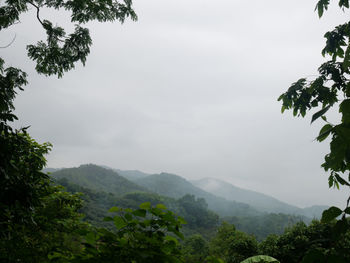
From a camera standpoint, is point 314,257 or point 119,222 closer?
point 314,257

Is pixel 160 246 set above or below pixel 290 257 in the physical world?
above

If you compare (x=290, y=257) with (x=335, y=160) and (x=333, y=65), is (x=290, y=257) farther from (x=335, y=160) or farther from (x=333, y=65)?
(x=335, y=160)

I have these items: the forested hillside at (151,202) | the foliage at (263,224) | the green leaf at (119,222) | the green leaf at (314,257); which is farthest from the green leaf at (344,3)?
the foliage at (263,224)

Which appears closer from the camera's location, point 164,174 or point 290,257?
point 290,257

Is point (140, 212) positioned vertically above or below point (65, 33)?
below

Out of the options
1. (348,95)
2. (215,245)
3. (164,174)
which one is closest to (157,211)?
(348,95)

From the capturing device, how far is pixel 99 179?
108375 mm

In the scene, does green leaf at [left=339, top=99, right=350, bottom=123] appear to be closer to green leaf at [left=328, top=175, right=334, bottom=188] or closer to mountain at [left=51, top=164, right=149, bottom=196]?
green leaf at [left=328, top=175, right=334, bottom=188]

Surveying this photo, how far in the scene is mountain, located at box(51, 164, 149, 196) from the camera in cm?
9756

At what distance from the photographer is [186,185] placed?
188 meters

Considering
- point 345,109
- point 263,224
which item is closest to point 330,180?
point 345,109

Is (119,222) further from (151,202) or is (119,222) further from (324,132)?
(151,202)

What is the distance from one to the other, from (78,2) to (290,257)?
16108 mm

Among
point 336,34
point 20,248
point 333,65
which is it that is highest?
point 336,34
